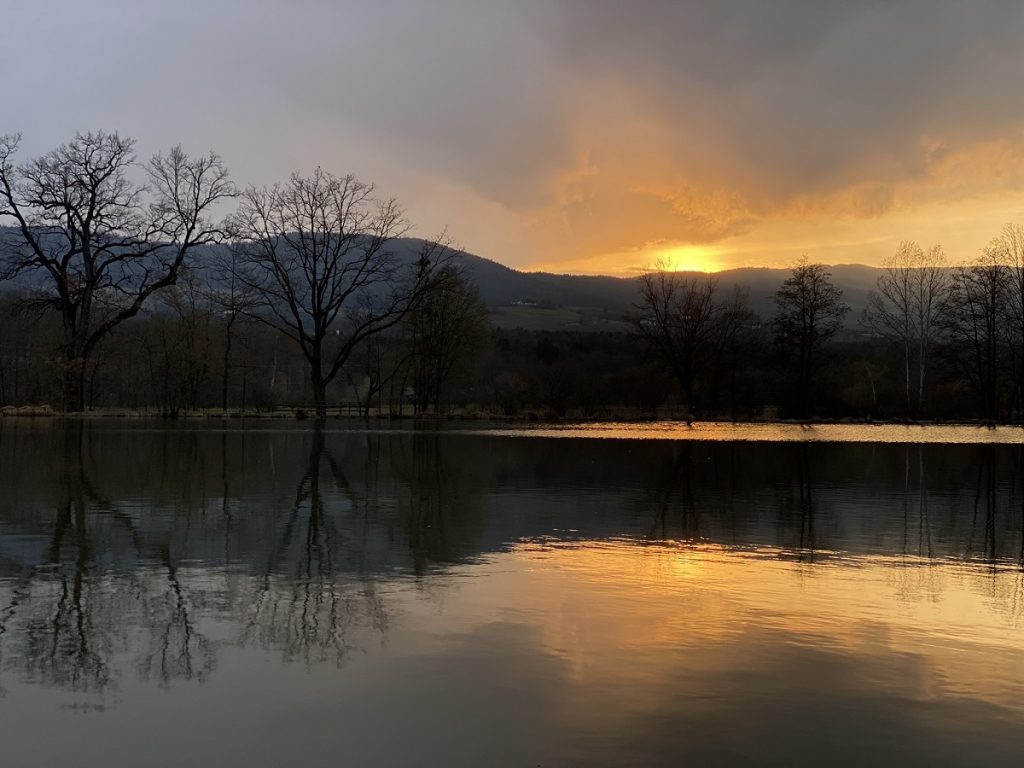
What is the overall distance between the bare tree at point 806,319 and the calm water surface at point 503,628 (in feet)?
130

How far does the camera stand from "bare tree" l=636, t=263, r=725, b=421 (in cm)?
5406

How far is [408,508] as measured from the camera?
37.5ft

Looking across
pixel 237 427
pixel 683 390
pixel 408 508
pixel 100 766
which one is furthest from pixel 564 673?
pixel 683 390

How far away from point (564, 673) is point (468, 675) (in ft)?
1.85

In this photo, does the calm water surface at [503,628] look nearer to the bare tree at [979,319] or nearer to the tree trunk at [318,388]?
the tree trunk at [318,388]

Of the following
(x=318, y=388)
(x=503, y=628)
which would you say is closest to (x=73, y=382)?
(x=318, y=388)

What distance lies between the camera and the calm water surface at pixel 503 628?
3.86 meters

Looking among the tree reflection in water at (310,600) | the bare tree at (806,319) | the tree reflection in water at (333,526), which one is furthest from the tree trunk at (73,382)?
the bare tree at (806,319)

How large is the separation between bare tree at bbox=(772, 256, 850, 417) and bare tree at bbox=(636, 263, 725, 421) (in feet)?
15.3

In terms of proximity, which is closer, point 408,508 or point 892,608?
point 892,608

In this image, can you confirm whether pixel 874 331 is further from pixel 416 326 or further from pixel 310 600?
pixel 310 600

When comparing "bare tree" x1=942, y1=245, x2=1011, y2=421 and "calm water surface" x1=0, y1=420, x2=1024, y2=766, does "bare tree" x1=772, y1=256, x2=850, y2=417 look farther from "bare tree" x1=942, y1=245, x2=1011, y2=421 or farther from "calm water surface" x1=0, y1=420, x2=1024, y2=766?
"calm water surface" x1=0, y1=420, x2=1024, y2=766

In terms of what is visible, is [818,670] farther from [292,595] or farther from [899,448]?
[899,448]

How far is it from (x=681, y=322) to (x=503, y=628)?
168ft
